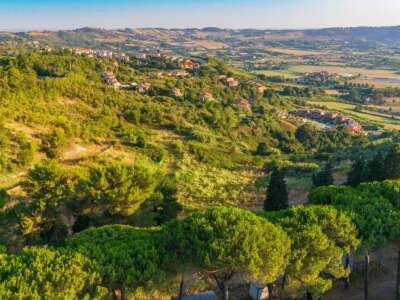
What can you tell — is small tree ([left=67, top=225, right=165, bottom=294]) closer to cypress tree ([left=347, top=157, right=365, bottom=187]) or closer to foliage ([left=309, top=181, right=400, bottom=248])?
foliage ([left=309, top=181, right=400, bottom=248])

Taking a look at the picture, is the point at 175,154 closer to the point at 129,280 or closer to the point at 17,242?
the point at 17,242

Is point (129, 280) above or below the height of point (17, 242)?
above

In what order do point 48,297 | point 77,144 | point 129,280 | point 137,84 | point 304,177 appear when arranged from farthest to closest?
point 137,84 → point 304,177 → point 77,144 → point 129,280 → point 48,297

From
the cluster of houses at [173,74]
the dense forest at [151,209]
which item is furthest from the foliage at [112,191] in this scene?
the cluster of houses at [173,74]

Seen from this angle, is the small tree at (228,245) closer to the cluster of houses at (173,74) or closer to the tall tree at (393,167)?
the tall tree at (393,167)

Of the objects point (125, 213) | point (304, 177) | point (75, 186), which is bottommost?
point (304, 177)

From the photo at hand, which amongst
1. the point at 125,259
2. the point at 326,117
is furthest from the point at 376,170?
the point at 326,117

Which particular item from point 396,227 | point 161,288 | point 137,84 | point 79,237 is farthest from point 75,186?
point 137,84

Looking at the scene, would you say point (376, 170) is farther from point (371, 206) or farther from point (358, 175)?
point (371, 206)
